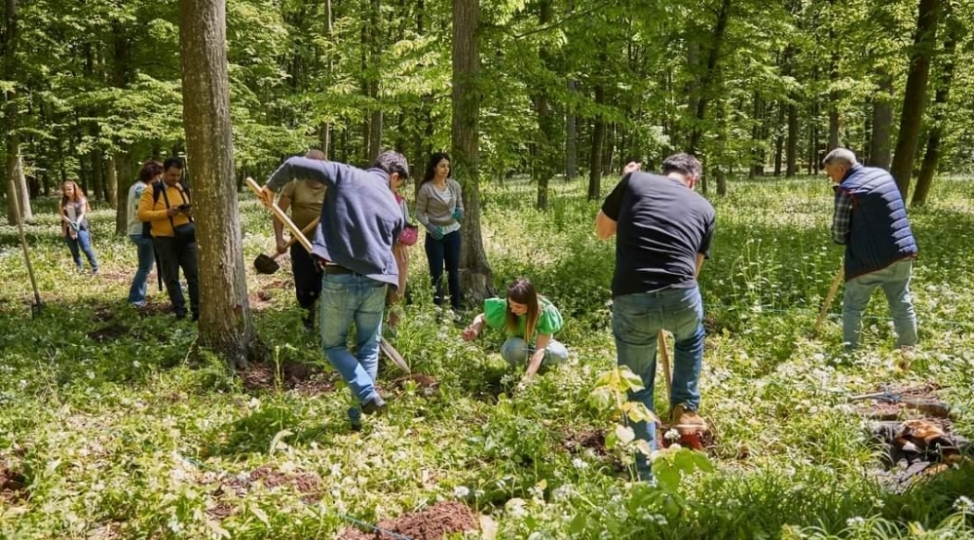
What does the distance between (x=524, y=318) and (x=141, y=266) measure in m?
5.59

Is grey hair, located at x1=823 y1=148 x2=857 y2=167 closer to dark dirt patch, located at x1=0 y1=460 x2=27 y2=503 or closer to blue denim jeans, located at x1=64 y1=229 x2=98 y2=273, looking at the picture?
dark dirt patch, located at x1=0 y1=460 x2=27 y2=503

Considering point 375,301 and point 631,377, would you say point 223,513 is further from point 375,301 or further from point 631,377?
point 631,377

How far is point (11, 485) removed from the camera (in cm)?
399

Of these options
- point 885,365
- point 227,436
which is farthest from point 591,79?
point 227,436

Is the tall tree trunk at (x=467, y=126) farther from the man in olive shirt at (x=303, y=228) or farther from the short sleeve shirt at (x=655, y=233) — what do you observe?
the short sleeve shirt at (x=655, y=233)

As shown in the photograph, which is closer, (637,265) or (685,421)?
(637,265)

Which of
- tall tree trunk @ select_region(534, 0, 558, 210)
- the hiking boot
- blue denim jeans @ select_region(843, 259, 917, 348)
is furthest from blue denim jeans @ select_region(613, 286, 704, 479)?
tall tree trunk @ select_region(534, 0, 558, 210)

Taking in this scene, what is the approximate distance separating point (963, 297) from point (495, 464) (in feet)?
19.6

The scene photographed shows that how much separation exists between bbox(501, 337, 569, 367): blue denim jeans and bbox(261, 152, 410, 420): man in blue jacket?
49.2 inches

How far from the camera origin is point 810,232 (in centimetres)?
1203

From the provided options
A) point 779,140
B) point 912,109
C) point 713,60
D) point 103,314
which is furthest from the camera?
point 779,140

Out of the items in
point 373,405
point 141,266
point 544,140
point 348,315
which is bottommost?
point 373,405

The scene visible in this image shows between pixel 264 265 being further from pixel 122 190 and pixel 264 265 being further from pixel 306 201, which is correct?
pixel 122 190

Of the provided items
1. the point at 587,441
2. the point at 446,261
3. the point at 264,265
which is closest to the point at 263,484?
the point at 587,441
